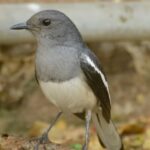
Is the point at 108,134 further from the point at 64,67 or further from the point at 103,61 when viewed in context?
the point at 103,61

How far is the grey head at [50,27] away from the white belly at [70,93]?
15.2 inches

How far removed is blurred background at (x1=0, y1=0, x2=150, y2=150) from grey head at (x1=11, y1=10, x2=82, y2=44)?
2.04 metres

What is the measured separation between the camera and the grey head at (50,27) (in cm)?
684

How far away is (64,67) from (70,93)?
0.70ft

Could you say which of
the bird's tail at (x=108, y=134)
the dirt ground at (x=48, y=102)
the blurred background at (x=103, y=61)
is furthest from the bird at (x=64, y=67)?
the dirt ground at (x=48, y=102)

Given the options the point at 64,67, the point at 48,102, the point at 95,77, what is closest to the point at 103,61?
the point at 48,102

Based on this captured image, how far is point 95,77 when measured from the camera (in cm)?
689

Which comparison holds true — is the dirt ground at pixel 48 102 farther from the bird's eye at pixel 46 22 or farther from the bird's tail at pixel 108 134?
the bird's eye at pixel 46 22

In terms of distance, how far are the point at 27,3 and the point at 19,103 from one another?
4.24 ft

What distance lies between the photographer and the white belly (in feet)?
21.8

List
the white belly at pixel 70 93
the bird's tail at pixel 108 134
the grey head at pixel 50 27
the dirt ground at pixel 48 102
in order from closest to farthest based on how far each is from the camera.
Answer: the white belly at pixel 70 93 < the grey head at pixel 50 27 < the bird's tail at pixel 108 134 < the dirt ground at pixel 48 102

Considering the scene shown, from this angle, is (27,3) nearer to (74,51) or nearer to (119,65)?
(119,65)

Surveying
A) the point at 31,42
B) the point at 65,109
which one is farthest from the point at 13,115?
the point at 65,109

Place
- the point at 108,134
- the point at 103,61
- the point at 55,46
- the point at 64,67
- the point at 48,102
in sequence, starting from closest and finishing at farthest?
1. the point at 64,67
2. the point at 55,46
3. the point at 108,134
4. the point at 48,102
5. the point at 103,61
